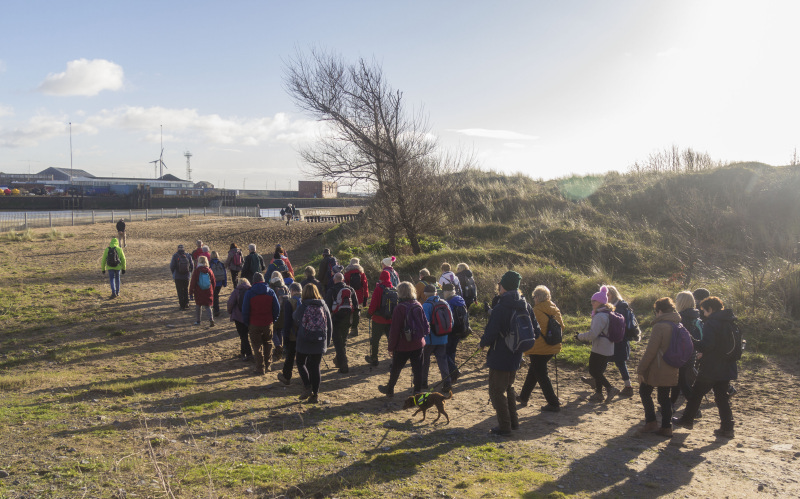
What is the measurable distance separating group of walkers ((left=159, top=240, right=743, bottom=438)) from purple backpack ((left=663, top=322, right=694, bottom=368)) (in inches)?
0.4

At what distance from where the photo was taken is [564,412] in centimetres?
718

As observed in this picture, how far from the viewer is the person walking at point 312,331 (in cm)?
699

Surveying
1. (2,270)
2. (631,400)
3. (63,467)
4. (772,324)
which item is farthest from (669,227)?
(2,270)

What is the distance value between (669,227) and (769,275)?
9.31 metres

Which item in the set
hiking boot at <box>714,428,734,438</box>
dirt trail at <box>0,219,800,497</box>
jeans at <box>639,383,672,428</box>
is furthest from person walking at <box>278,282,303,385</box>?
hiking boot at <box>714,428,734,438</box>

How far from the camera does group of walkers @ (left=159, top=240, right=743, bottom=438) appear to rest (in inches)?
232

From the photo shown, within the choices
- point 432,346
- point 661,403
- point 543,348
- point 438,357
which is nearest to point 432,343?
point 432,346

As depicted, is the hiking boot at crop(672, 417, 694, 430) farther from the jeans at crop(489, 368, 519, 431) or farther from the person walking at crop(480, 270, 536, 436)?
the person walking at crop(480, 270, 536, 436)

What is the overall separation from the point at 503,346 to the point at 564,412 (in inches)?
81.3

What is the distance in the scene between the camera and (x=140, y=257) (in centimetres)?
2342

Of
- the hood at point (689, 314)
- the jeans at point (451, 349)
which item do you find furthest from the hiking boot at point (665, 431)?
the jeans at point (451, 349)

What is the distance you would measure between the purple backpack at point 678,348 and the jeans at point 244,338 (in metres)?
6.40

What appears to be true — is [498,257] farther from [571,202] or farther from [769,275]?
[571,202]

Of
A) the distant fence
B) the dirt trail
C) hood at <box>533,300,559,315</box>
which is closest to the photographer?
the dirt trail
